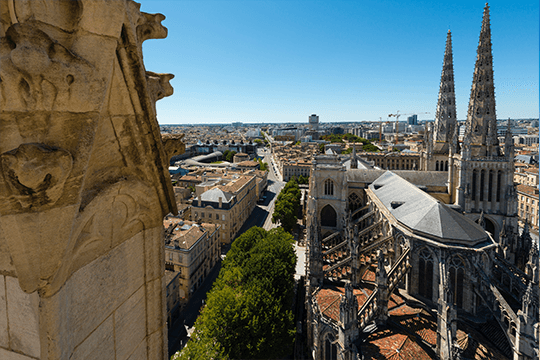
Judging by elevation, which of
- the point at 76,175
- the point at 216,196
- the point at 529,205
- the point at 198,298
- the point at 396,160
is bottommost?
the point at 198,298

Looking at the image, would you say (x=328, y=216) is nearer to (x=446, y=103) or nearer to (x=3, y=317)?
(x=446, y=103)

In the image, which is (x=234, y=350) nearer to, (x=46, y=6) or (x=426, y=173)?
(x=46, y=6)

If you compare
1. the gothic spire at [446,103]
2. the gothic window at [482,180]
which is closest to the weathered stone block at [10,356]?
the gothic window at [482,180]

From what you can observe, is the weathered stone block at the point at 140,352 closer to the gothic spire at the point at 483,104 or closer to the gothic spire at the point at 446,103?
the gothic spire at the point at 483,104

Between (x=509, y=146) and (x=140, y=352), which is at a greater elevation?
(x=509, y=146)

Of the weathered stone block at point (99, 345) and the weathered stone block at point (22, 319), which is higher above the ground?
the weathered stone block at point (22, 319)

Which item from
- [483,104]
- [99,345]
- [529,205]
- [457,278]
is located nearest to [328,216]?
[457,278]

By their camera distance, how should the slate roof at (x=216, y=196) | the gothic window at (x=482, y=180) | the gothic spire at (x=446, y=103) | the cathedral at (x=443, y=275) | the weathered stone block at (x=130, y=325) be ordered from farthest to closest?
the slate roof at (x=216, y=196), the gothic spire at (x=446, y=103), the gothic window at (x=482, y=180), the cathedral at (x=443, y=275), the weathered stone block at (x=130, y=325)

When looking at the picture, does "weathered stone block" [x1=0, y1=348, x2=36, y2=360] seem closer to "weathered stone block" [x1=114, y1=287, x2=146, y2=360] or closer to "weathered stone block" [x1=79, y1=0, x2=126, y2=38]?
"weathered stone block" [x1=114, y1=287, x2=146, y2=360]

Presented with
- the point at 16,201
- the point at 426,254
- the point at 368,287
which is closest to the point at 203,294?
the point at 368,287
